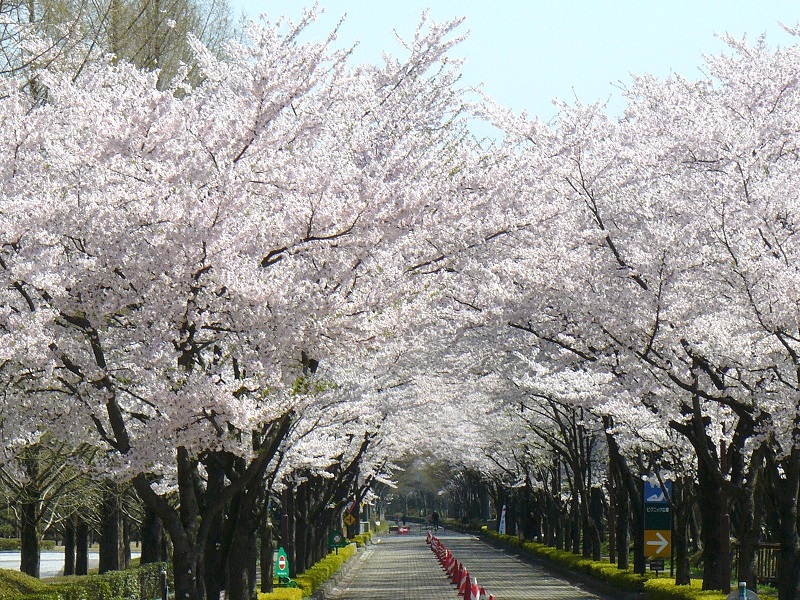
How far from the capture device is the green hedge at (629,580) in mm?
17328

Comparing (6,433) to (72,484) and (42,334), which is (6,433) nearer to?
(42,334)

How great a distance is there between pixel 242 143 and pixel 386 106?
2139 mm

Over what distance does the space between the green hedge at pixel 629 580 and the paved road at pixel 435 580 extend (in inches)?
25.0

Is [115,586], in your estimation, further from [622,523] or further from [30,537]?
[622,523]

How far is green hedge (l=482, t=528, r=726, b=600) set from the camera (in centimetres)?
1733

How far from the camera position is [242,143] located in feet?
30.0

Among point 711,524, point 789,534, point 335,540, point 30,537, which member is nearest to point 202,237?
point 789,534

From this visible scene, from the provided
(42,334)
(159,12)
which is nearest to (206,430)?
(42,334)

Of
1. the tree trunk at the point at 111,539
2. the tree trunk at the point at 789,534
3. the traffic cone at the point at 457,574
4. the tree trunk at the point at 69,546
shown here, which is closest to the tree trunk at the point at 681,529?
the traffic cone at the point at 457,574

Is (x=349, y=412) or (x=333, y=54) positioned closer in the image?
(x=333, y=54)

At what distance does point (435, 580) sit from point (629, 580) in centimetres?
1058

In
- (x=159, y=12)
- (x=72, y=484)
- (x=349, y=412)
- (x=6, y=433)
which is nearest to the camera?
(x=6, y=433)

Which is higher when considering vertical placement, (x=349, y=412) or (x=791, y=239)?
(x=791, y=239)

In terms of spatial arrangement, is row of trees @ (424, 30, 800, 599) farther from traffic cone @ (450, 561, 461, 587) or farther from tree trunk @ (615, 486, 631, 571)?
traffic cone @ (450, 561, 461, 587)
